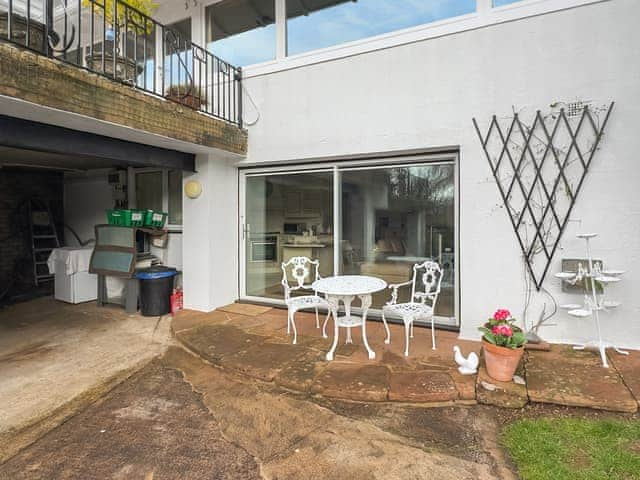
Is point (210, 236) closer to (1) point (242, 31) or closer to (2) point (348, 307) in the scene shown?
(2) point (348, 307)

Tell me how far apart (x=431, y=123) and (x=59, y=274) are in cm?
624

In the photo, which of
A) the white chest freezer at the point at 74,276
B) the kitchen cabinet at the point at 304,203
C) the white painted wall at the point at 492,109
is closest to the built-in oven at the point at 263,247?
the kitchen cabinet at the point at 304,203

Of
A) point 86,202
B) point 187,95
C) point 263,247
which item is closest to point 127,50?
point 187,95

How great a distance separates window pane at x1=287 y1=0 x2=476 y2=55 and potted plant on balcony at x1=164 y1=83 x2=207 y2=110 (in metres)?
1.37

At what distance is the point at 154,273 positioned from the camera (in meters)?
5.00

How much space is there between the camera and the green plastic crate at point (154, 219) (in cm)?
536

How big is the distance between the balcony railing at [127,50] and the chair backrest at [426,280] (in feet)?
10.4

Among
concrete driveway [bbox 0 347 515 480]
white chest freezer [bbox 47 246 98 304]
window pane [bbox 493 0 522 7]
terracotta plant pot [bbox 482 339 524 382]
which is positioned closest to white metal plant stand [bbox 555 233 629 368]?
terracotta plant pot [bbox 482 339 524 382]

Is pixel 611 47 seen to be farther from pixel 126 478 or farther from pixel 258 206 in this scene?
pixel 126 478

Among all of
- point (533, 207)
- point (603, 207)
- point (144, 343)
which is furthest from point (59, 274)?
point (603, 207)

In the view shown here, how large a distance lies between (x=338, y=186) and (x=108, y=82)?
2668 millimetres

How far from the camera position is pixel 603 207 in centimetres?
330

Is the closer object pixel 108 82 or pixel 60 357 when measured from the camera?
pixel 108 82

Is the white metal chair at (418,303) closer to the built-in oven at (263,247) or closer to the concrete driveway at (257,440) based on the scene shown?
the concrete driveway at (257,440)
